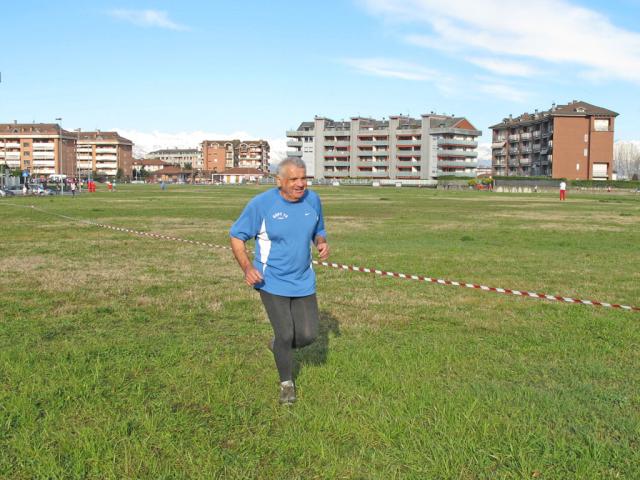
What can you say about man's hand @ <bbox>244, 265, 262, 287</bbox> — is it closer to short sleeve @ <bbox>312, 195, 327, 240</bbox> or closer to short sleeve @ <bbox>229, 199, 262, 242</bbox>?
short sleeve @ <bbox>229, 199, 262, 242</bbox>

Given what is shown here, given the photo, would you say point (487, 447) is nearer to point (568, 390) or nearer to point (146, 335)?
point (568, 390)

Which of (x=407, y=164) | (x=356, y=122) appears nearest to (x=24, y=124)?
(x=356, y=122)

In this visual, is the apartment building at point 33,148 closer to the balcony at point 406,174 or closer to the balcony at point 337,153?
the balcony at point 337,153

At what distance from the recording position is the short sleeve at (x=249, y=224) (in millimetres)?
5645

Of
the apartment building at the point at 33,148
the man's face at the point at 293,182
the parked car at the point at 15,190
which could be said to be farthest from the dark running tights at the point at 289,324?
the apartment building at the point at 33,148

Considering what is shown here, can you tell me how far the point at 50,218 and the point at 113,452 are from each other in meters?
27.8

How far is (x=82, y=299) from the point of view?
10.1 meters

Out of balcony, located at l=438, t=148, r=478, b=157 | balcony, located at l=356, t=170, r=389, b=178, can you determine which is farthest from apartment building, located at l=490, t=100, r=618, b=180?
balcony, located at l=356, t=170, r=389, b=178

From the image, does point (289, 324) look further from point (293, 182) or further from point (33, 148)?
point (33, 148)

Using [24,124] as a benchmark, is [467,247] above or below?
below

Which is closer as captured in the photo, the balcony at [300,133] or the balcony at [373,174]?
the balcony at [373,174]

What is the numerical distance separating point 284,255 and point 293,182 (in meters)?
0.62

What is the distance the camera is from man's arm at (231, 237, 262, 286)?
18.5ft

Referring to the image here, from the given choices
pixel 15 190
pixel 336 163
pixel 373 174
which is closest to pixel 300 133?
pixel 336 163
